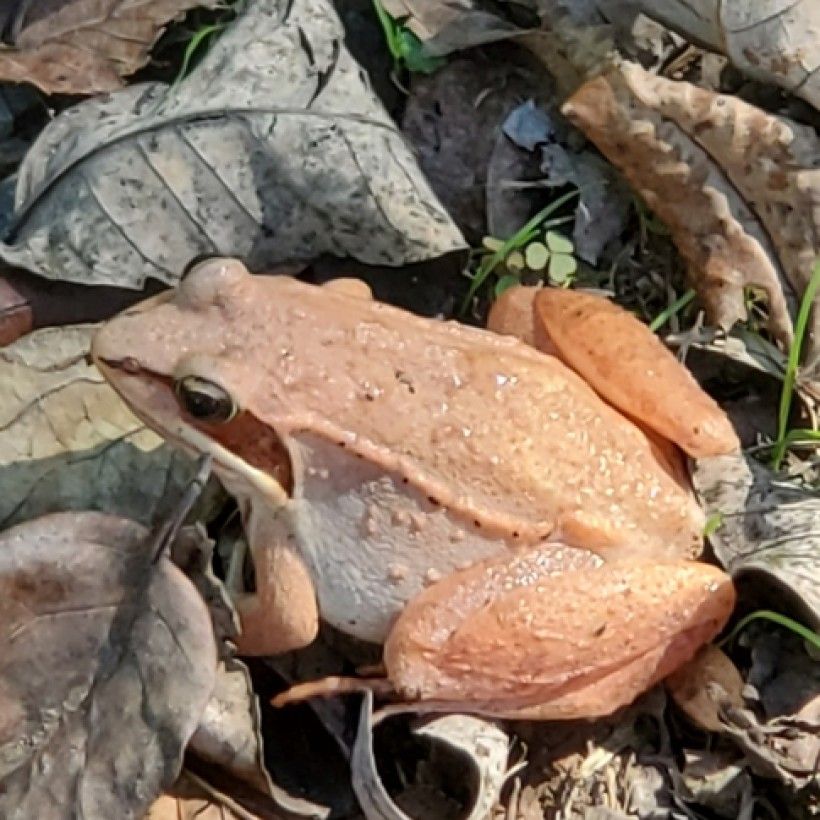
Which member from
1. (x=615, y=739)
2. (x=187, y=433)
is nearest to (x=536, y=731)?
(x=615, y=739)

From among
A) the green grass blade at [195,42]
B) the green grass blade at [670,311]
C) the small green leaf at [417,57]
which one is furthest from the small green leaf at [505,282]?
the green grass blade at [195,42]

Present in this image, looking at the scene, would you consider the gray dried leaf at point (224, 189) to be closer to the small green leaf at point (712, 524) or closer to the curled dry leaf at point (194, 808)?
the small green leaf at point (712, 524)

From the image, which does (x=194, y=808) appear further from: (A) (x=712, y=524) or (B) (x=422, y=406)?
(A) (x=712, y=524)

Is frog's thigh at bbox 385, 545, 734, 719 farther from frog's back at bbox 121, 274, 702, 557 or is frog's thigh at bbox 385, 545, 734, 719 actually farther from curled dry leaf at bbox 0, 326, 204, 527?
curled dry leaf at bbox 0, 326, 204, 527

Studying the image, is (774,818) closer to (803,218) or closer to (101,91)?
(803,218)

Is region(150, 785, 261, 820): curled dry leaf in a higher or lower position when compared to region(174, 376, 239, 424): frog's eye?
lower

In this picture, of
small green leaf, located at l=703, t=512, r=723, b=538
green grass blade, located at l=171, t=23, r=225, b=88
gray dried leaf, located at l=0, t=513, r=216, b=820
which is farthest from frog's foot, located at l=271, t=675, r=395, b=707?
green grass blade, located at l=171, t=23, r=225, b=88

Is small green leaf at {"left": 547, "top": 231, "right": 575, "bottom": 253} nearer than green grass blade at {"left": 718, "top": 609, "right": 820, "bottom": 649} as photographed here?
No
